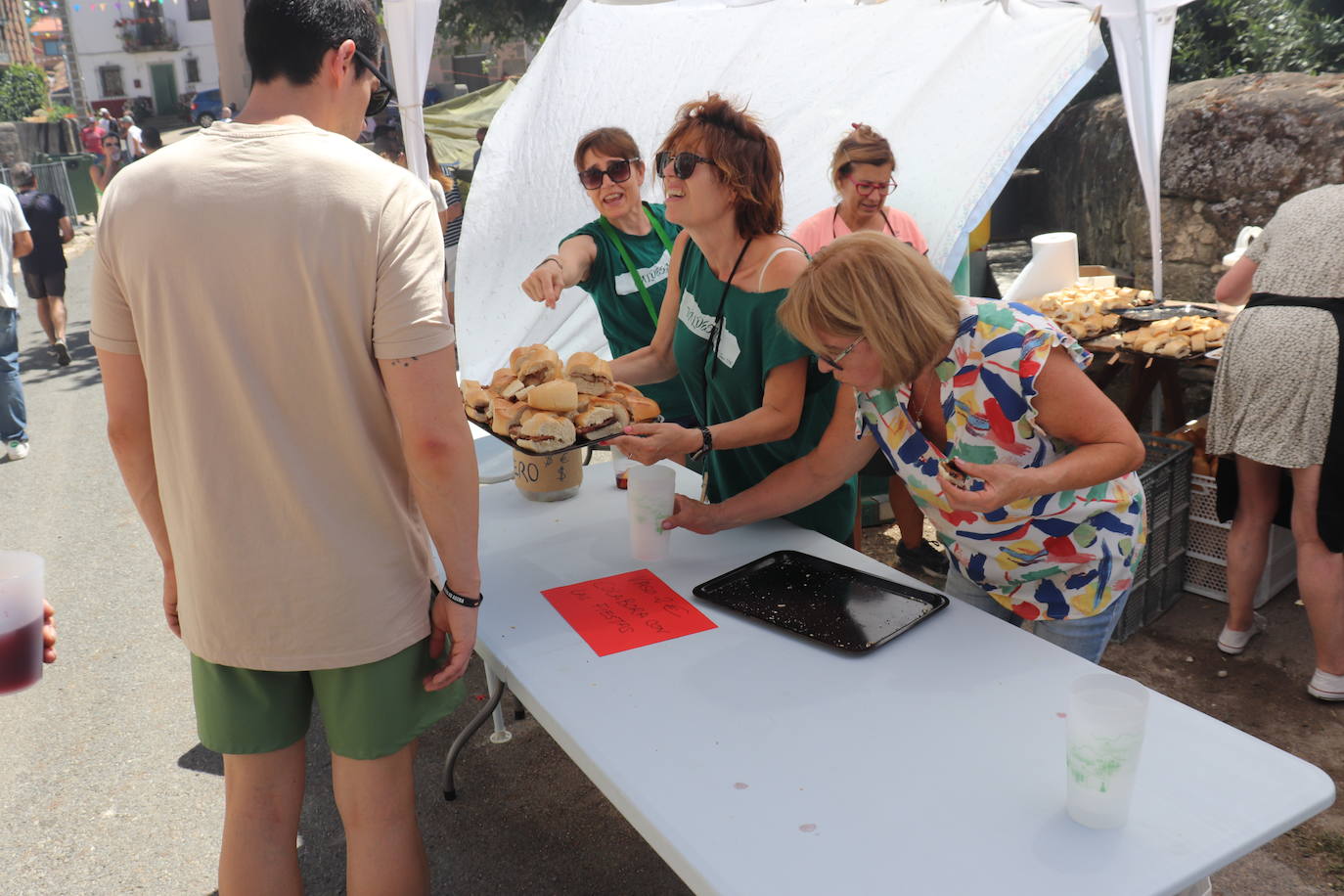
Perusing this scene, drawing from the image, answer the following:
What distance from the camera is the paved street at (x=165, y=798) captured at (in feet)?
8.23

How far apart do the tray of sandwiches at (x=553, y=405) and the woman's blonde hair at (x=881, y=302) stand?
21.7 inches

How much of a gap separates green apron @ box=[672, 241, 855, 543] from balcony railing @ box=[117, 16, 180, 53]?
1953 inches

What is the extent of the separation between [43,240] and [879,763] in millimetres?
8544

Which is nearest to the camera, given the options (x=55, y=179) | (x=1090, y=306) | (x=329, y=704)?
(x=329, y=704)

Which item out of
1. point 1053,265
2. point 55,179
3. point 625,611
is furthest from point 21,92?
point 625,611

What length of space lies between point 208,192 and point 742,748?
1.10 m

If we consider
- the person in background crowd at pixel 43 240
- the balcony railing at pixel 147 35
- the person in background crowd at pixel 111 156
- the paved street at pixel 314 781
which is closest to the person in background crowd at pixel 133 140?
the person in background crowd at pixel 111 156

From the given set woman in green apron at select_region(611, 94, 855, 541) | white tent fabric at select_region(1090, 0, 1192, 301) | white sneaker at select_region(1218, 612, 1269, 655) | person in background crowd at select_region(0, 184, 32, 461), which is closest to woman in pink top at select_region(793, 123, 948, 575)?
white sneaker at select_region(1218, 612, 1269, 655)

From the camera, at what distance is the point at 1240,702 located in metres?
3.17

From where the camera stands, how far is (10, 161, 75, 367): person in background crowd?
7758mm

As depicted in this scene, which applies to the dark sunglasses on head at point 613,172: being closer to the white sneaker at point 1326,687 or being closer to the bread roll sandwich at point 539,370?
the bread roll sandwich at point 539,370

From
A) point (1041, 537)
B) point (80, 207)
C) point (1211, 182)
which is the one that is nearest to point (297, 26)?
point (1041, 537)

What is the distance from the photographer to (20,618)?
1463 mm

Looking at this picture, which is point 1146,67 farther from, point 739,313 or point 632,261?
point 739,313
